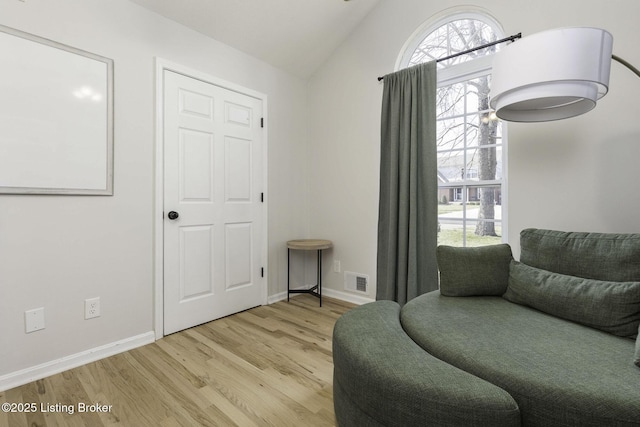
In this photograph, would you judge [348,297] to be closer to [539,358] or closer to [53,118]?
[539,358]

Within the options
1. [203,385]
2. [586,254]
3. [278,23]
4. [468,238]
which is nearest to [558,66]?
[586,254]

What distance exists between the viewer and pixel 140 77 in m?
2.29

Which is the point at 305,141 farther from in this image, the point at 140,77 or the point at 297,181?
the point at 140,77

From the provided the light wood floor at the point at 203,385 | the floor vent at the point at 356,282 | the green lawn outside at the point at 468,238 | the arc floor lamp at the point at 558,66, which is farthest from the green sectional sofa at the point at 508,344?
the floor vent at the point at 356,282

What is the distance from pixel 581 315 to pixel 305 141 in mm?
2912

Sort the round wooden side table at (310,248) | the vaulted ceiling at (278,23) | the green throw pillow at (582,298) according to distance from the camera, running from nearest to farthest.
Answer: the green throw pillow at (582,298) → the vaulted ceiling at (278,23) → the round wooden side table at (310,248)

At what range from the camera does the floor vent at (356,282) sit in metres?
3.19

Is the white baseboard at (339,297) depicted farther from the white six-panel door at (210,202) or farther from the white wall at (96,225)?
the white wall at (96,225)

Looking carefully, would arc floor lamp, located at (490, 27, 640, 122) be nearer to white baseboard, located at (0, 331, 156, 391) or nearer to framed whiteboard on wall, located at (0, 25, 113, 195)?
framed whiteboard on wall, located at (0, 25, 113, 195)

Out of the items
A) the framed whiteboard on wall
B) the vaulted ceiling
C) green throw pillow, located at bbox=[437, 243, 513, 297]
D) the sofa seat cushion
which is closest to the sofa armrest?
the sofa seat cushion

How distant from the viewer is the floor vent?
319 centimetres

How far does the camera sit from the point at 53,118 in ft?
6.25

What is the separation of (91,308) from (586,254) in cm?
298

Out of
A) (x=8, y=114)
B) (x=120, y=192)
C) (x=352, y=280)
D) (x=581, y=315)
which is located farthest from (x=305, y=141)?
(x=581, y=315)
